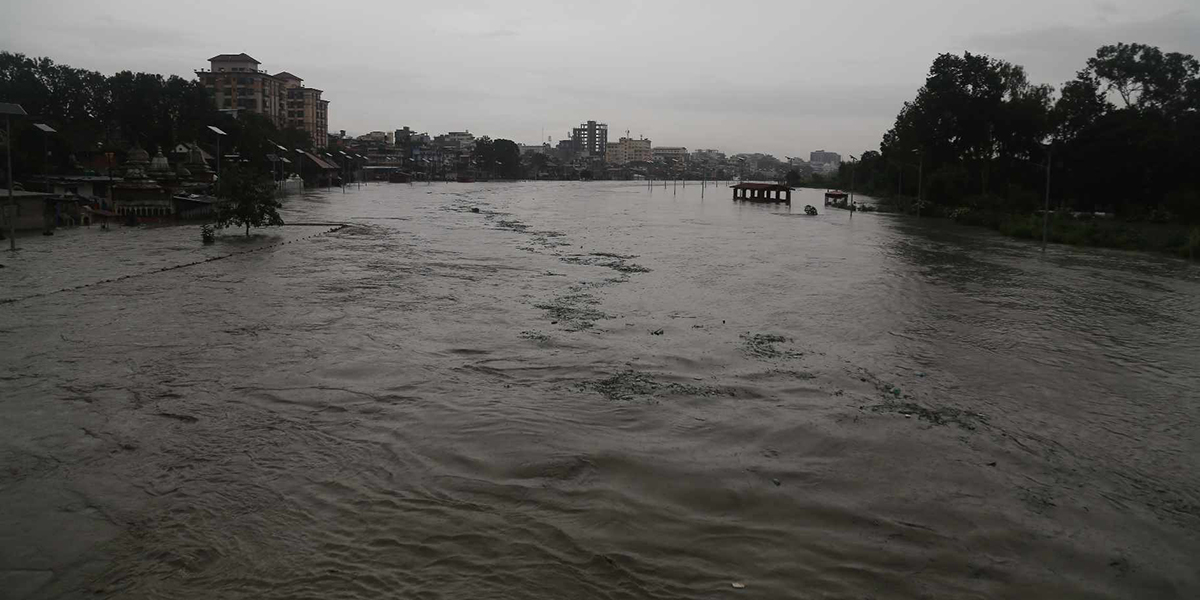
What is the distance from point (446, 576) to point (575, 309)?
35.5 feet

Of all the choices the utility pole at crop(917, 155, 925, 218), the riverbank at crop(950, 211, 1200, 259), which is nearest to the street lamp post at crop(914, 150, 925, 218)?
the utility pole at crop(917, 155, 925, 218)

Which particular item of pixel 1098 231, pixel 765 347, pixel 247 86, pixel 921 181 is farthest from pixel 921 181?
pixel 247 86

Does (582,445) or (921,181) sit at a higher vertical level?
(921,181)

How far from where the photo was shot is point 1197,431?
9.66m

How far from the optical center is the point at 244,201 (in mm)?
31328

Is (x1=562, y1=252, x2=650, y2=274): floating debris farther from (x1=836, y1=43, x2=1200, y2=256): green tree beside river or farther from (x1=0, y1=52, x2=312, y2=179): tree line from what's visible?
(x1=0, y1=52, x2=312, y2=179): tree line

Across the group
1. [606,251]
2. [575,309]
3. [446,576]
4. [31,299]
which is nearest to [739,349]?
[575,309]

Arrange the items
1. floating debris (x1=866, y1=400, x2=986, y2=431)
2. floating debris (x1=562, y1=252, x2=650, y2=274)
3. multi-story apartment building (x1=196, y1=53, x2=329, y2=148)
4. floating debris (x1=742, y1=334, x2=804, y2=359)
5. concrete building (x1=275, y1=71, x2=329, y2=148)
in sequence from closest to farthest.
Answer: floating debris (x1=866, y1=400, x2=986, y2=431)
floating debris (x1=742, y1=334, x2=804, y2=359)
floating debris (x1=562, y1=252, x2=650, y2=274)
multi-story apartment building (x1=196, y1=53, x2=329, y2=148)
concrete building (x1=275, y1=71, x2=329, y2=148)

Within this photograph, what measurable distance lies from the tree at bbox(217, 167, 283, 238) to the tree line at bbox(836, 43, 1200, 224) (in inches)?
1592

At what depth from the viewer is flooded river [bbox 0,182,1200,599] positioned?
18.6ft

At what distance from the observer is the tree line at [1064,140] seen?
156 ft

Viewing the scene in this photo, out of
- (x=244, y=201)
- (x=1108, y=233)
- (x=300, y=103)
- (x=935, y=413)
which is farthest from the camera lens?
(x=300, y=103)

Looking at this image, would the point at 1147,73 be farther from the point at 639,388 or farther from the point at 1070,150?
the point at 639,388

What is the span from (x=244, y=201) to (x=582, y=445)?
2766 centimetres
